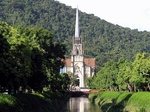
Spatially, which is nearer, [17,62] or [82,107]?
[17,62]

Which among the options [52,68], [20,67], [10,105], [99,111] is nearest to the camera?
[10,105]

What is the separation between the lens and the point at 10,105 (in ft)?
106

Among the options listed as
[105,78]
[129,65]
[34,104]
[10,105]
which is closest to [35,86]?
[34,104]

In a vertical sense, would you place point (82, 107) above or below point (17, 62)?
below

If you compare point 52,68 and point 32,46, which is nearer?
point 32,46

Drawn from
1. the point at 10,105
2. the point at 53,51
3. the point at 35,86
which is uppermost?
the point at 53,51

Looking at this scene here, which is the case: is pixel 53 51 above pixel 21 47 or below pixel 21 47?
above

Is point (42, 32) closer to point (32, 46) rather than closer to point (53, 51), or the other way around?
point (53, 51)

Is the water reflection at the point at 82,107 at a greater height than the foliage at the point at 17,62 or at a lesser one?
lesser

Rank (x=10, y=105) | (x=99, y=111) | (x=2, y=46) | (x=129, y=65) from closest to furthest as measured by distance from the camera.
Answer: (x=10, y=105), (x=2, y=46), (x=99, y=111), (x=129, y=65)

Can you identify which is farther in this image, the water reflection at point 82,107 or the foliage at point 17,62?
the water reflection at point 82,107

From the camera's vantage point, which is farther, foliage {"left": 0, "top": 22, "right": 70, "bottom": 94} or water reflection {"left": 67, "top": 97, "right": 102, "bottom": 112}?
water reflection {"left": 67, "top": 97, "right": 102, "bottom": 112}

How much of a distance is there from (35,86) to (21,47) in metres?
12.2

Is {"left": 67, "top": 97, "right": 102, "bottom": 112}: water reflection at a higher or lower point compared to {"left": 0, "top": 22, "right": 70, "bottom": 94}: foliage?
lower
